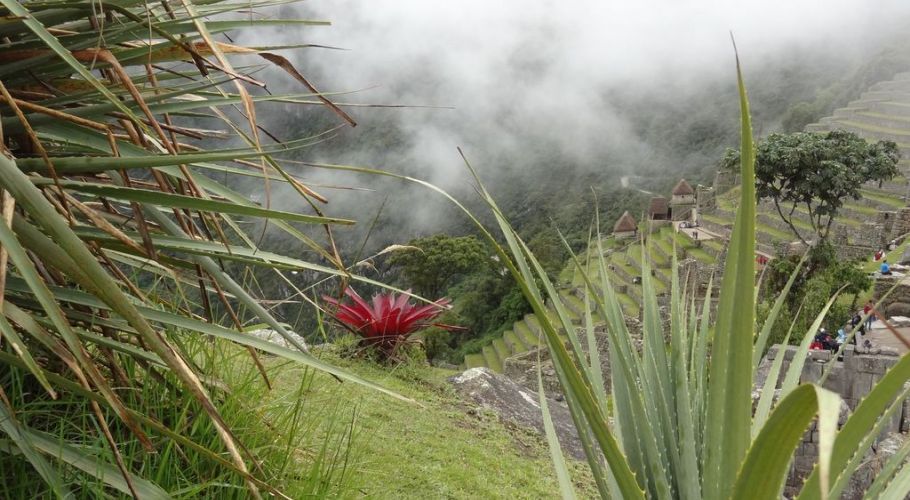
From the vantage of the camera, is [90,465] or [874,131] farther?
[874,131]

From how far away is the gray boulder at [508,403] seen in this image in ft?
15.4

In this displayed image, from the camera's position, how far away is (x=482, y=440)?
3965 millimetres

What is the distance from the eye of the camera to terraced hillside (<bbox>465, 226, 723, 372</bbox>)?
28.3 metres

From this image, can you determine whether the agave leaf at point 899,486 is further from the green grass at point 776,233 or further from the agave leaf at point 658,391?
the green grass at point 776,233

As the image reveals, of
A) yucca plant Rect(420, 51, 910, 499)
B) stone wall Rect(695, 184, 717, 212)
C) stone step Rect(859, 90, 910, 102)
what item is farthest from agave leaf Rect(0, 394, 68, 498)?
stone step Rect(859, 90, 910, 102)

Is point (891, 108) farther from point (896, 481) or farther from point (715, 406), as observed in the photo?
point (715, 406)

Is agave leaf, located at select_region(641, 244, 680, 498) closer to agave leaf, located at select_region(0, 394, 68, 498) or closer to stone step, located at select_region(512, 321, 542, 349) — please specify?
agave leaf, located at select_region(0, 394, 68, 498)

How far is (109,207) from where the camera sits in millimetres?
1575

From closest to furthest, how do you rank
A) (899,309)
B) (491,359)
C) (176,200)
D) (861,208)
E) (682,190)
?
(176,200) → (899,309) → (491,359) → (861,208) → (682,190)

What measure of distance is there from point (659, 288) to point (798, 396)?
28041mm

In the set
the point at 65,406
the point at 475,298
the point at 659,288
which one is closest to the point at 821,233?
the point at 659,288

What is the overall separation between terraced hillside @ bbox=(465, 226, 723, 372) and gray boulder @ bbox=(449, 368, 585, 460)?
69.0 ft

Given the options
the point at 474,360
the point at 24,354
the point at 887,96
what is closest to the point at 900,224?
the point at 474,360

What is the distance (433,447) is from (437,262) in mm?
29865
